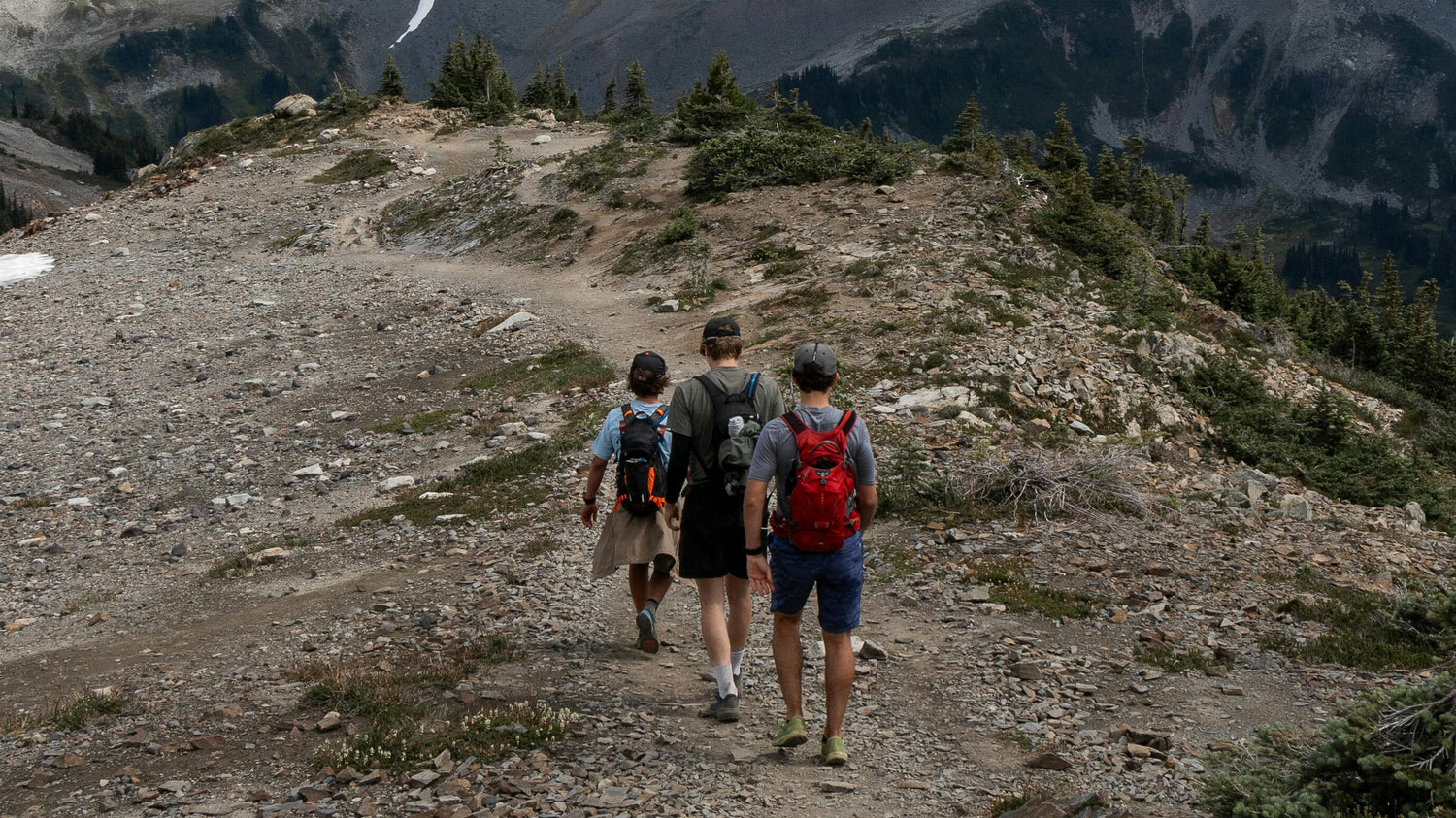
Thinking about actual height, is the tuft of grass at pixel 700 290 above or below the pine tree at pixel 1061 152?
below

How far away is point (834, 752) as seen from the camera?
634 cm

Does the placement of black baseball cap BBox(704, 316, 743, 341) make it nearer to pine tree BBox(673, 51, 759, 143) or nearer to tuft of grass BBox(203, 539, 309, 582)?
tuft of grass BBox(203, 539, 309, 582)

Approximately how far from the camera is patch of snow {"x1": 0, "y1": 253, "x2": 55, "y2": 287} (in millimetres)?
30109

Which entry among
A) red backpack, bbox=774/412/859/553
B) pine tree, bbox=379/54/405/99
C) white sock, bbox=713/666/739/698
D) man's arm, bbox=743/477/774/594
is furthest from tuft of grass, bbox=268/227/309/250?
red backpack, bbox=774/412/859/553

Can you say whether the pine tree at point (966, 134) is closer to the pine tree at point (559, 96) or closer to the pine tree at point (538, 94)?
the pine tree at point (559, 96)

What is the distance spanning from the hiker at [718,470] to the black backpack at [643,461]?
296 mm

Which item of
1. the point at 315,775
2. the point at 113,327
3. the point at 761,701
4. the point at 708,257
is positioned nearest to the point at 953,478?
the point at 761,701

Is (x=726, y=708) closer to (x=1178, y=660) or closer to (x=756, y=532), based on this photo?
(x=756, y=532)

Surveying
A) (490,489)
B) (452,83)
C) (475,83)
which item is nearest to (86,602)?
(490,489)

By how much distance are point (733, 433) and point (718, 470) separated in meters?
0.32

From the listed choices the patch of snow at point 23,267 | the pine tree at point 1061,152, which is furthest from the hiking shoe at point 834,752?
the pine tree at point 1061,152

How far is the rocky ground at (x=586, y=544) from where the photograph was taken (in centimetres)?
649

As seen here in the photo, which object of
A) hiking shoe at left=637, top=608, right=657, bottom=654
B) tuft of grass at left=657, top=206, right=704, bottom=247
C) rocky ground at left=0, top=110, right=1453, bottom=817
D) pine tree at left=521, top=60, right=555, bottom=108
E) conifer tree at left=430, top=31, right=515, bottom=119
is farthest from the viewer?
pine tree at left=521, top=60, right=555, bottom=108

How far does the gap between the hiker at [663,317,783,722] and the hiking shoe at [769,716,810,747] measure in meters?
0.71
